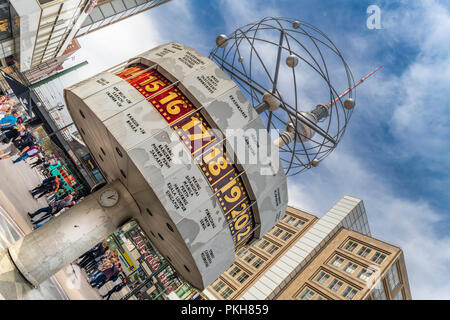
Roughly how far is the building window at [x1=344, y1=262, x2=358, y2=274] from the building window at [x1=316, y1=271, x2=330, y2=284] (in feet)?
9.12

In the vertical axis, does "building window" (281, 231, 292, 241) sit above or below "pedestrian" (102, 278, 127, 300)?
above

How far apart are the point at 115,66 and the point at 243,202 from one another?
28.0ft

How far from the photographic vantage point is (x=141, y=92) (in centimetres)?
1048

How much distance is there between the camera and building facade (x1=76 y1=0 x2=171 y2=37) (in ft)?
135

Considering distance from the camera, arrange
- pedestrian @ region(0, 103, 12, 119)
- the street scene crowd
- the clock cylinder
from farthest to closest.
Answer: pedestrian @ region(0, 103, 12, 119), the street scene crowd, the clock cylinder

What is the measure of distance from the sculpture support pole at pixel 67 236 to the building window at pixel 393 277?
4007 centimetres

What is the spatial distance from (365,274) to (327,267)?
487 cm

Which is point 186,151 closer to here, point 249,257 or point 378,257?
point 378,257

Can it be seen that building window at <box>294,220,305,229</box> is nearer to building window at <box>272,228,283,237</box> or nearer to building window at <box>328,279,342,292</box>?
building window at <box>272,228,283,237</box>

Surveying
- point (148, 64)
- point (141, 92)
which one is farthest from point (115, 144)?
point (148, 64)

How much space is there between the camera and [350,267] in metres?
38.3

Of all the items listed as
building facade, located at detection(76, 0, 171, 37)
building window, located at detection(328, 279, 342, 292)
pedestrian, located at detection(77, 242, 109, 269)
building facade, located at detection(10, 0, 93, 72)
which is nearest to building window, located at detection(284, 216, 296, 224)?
building window, located at detection(328, 279, 342, 292)

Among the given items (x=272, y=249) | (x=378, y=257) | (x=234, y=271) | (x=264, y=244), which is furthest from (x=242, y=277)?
(x=378, y=257)
